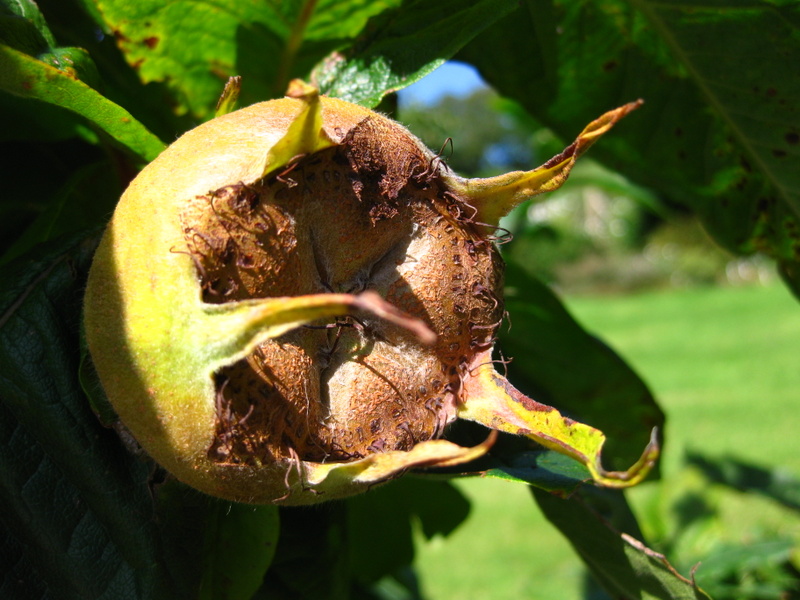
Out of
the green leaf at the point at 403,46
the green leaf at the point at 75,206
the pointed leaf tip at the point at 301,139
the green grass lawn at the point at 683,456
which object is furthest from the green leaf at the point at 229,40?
the green grass lawn at the point at 683,456

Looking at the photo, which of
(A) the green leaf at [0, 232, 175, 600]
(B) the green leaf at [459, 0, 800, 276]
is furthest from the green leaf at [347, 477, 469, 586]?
(A) the green leaf at [0, 232, 175, 600]

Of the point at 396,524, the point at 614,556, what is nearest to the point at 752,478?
the point at 396,524

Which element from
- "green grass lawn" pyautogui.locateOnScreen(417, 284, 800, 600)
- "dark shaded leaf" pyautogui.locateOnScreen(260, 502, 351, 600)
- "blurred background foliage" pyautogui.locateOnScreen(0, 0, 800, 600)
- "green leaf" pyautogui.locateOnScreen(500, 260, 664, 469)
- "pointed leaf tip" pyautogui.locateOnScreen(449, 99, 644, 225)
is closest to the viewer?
"pointed leaf tip" pyautogui.locateOnScreen(449, 99, 644, 225)

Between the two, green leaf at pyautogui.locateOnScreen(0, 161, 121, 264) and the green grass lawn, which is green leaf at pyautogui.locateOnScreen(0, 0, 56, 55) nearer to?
green leaf at pyautogui.locateOnScreen(0, 161, 121, 264)

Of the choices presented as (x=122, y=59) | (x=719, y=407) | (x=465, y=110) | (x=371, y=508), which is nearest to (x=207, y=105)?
(x=122, y=59)

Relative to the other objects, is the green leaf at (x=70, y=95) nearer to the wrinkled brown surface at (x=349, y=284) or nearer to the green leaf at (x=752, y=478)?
the wrinkled brown surface at (x=349, y=284)

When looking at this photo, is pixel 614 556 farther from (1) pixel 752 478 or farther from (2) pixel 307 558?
(1) pixel 752 478
